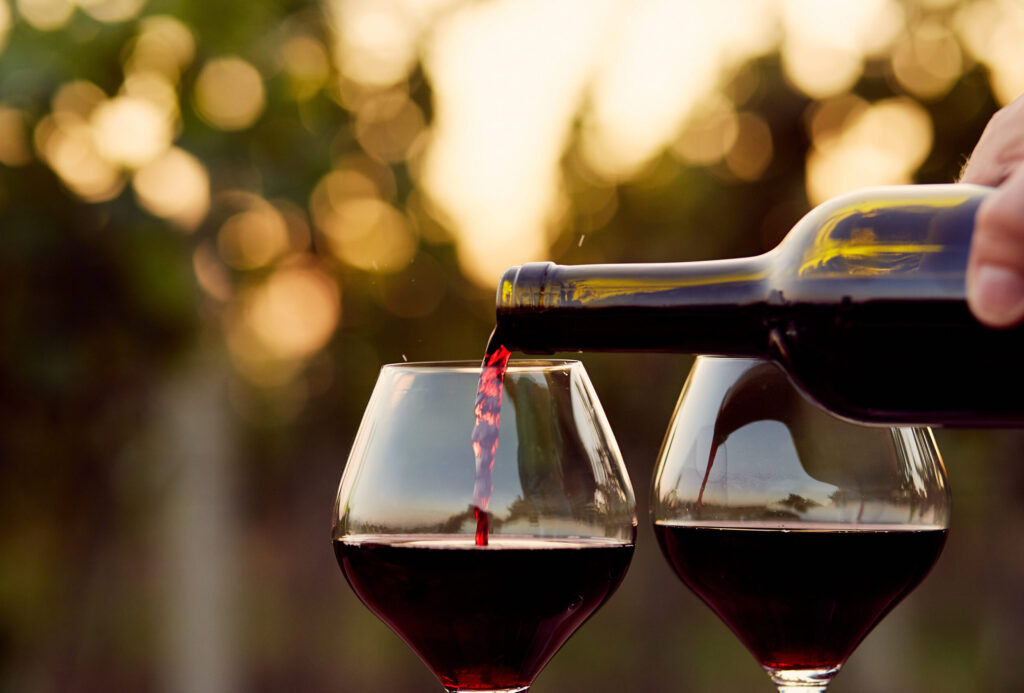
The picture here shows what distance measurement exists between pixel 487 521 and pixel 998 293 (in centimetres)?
56

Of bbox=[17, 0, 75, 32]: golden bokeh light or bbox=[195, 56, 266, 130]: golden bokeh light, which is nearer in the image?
bbox=[17, 0, 75, 32]: golden bokeh light

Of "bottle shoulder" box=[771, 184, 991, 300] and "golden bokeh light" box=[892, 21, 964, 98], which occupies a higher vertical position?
"golden bokeh light" box=[892, 21, 964, 98]

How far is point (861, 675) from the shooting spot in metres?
10.4

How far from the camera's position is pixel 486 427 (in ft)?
4.15

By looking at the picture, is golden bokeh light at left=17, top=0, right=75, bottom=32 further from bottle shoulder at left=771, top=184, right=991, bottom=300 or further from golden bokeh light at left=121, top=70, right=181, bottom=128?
bottle shoulder at left=771, top=184, right=991, bottom=300

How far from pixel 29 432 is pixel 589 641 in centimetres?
523

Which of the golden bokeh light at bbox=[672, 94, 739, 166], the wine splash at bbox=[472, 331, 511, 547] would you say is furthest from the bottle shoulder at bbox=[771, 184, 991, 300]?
the golden bokeh light at bbox=[672, 94, 739, 166]

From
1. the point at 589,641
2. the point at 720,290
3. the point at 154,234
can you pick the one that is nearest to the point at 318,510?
the point at 589,641

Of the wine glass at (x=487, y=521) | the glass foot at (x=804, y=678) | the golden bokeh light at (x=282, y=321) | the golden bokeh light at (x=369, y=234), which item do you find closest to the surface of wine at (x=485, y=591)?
the wine glass at (x=487, y=521)

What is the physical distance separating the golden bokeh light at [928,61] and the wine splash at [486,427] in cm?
860

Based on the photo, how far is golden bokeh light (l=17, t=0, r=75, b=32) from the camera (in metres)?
6.57

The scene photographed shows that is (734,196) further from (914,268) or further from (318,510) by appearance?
(914,268)

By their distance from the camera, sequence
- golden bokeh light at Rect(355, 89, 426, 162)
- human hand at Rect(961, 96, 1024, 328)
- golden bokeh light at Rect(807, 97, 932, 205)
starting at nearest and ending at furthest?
human hand at Rect(961, 96, 1024, 328)
golden bokeh light at Rect(355, 89, 426, 162)
golden bokeh light at Rect(807, 97, 932, 205)

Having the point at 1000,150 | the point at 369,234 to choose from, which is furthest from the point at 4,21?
the point at 1000,150
